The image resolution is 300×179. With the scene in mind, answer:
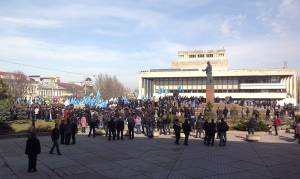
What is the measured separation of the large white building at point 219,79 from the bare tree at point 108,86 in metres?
7.63

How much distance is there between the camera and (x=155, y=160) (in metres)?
16.7

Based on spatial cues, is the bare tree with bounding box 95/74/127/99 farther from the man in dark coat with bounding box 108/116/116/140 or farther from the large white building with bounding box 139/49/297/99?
the man in dark coat with bounding box 108/116/116/140

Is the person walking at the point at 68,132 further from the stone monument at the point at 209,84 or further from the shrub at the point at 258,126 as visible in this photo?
the stone monument at the point at 209,84

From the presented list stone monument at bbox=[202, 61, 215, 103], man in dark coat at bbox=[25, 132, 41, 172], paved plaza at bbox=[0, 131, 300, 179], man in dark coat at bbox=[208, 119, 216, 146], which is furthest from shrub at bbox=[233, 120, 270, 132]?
man in dark coat at bbox=[25, 132, 41, 172]

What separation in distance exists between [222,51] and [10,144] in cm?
11869

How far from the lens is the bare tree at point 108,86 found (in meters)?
117

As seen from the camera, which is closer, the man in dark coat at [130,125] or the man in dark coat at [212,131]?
the man in dark coat at [212,131]

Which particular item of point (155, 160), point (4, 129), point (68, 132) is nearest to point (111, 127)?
point (68, 132)

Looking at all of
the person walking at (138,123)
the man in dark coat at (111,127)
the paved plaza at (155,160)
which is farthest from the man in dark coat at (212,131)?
the person walking at (138,123)

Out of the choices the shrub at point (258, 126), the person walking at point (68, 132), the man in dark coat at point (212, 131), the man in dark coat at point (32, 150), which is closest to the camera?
the man in dark coat at point (32, 150)

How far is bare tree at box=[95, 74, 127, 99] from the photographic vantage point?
384ft

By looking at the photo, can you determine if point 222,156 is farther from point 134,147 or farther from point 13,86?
point 13,86

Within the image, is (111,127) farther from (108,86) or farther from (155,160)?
(108,86)

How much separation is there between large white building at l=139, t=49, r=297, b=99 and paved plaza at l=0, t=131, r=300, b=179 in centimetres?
8499
